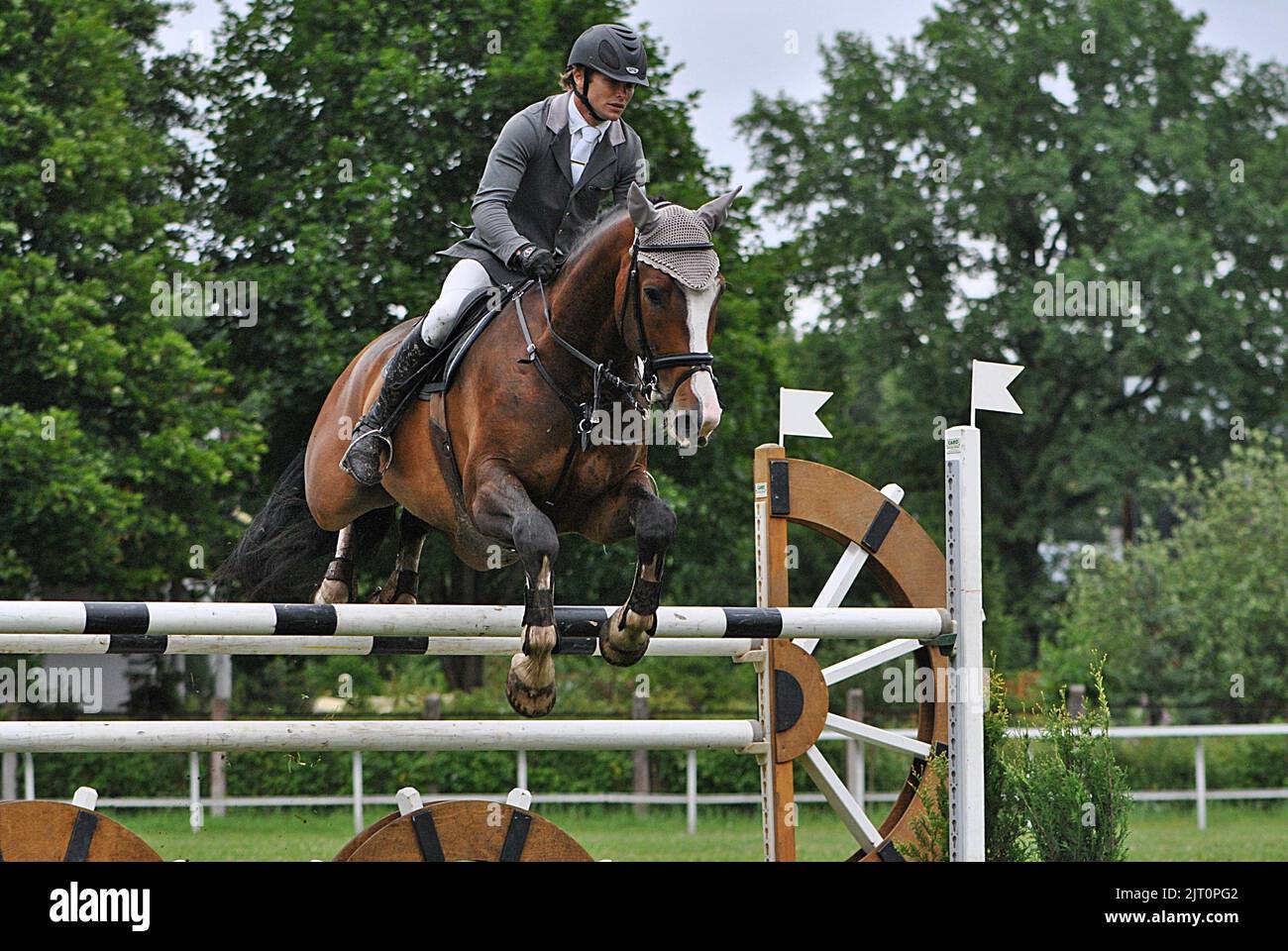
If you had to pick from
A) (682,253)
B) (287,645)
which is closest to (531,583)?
(287,645)

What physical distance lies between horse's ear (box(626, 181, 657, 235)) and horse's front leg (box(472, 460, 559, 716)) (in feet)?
2.62

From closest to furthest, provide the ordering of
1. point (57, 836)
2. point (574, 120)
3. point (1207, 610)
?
Answer: point (57, 836) < point (574, 120) < point (1207, 610)

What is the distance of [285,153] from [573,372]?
12117 mm

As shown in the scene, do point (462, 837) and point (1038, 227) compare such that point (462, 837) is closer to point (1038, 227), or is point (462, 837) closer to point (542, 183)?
point (542, 183)

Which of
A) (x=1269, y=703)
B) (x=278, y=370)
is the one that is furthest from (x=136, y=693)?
(x=1269, y=703)

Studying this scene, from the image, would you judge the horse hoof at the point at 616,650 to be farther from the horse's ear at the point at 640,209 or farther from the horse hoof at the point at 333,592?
the horse hoof at the point at 333,592

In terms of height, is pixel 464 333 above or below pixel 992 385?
above

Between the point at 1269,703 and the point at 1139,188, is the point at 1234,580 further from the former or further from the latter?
the point at 1139,188

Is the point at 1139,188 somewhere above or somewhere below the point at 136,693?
above

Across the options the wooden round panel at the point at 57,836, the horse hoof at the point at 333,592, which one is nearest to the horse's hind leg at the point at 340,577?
the horse hoof at the point at 333,592

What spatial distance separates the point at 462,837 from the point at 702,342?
4.93ft

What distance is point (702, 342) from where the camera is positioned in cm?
385

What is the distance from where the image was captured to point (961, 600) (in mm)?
4664

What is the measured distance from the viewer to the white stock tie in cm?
457
